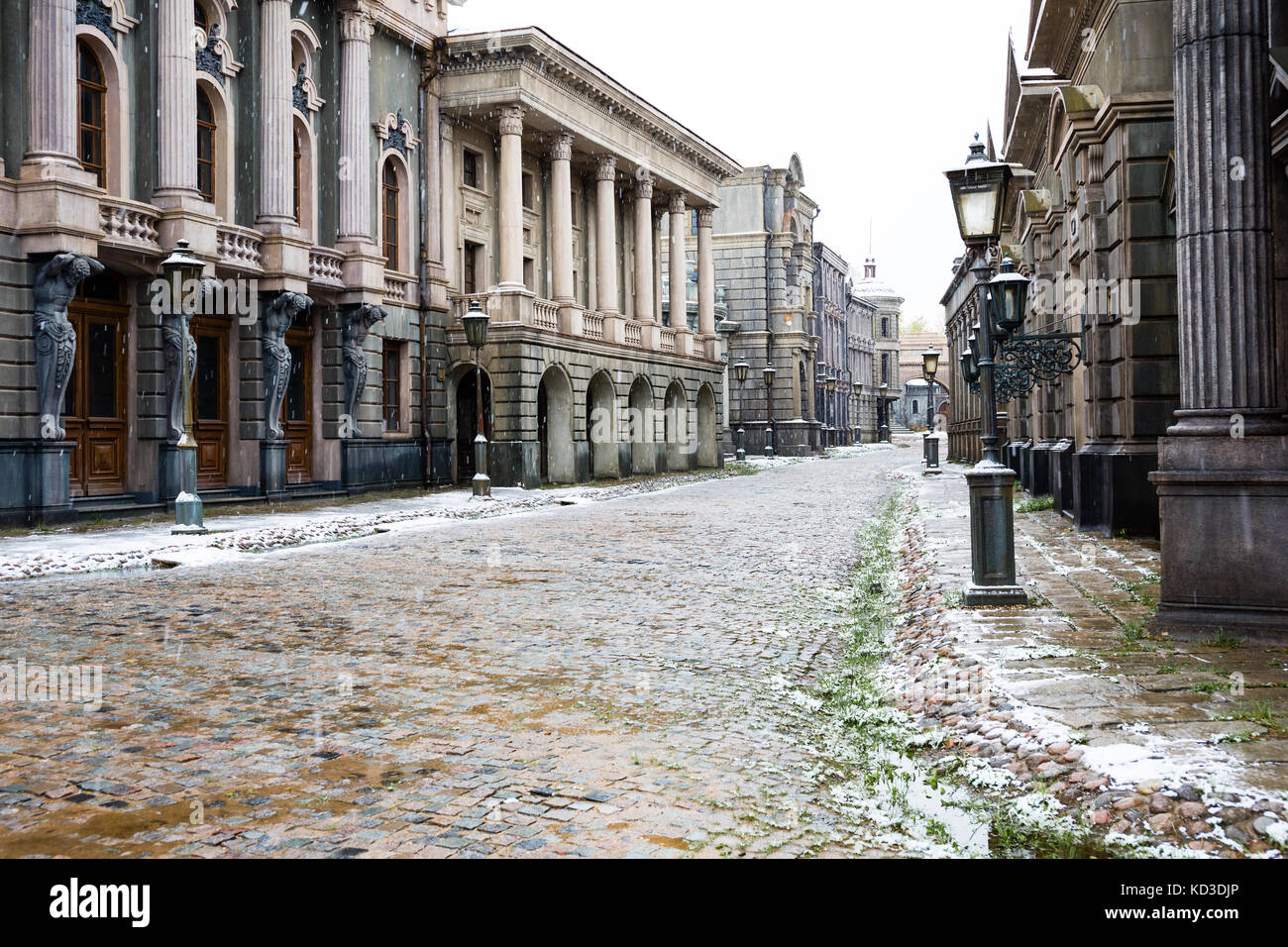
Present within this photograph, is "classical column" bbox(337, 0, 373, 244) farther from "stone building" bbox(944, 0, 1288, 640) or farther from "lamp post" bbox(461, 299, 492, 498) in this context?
"stone building" bbox(944, 0, 1288, 640)

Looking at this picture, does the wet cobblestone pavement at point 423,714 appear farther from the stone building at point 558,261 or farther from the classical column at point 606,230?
the classical column at point 606,230

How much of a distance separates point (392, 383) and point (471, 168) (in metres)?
8.09

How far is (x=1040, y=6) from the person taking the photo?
15.4 meters

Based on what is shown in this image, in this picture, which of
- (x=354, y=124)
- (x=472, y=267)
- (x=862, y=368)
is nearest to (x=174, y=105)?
(x=354, y=124)

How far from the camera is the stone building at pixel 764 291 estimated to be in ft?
197

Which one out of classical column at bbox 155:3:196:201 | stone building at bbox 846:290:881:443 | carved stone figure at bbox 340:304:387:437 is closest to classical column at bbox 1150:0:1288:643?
classical column at bbox 155:3:196:201

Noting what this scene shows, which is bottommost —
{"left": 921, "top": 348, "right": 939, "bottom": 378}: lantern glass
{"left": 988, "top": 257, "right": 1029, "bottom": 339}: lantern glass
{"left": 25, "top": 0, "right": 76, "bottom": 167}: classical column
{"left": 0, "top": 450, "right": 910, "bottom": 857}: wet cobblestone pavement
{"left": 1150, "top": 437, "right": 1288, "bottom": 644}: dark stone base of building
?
{"left": 0, "top": 450, "right": 910, "bottom": 857}: wet cobblestone pavement

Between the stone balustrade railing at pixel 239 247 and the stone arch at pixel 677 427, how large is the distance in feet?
67.0

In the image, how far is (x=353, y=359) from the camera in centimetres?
2541

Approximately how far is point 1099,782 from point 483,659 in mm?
4161

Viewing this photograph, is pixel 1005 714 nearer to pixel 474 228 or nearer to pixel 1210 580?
pixel 1210 580

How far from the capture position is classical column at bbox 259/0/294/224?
74.3ft

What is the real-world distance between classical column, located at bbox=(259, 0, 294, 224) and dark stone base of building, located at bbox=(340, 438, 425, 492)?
5.56 metres
